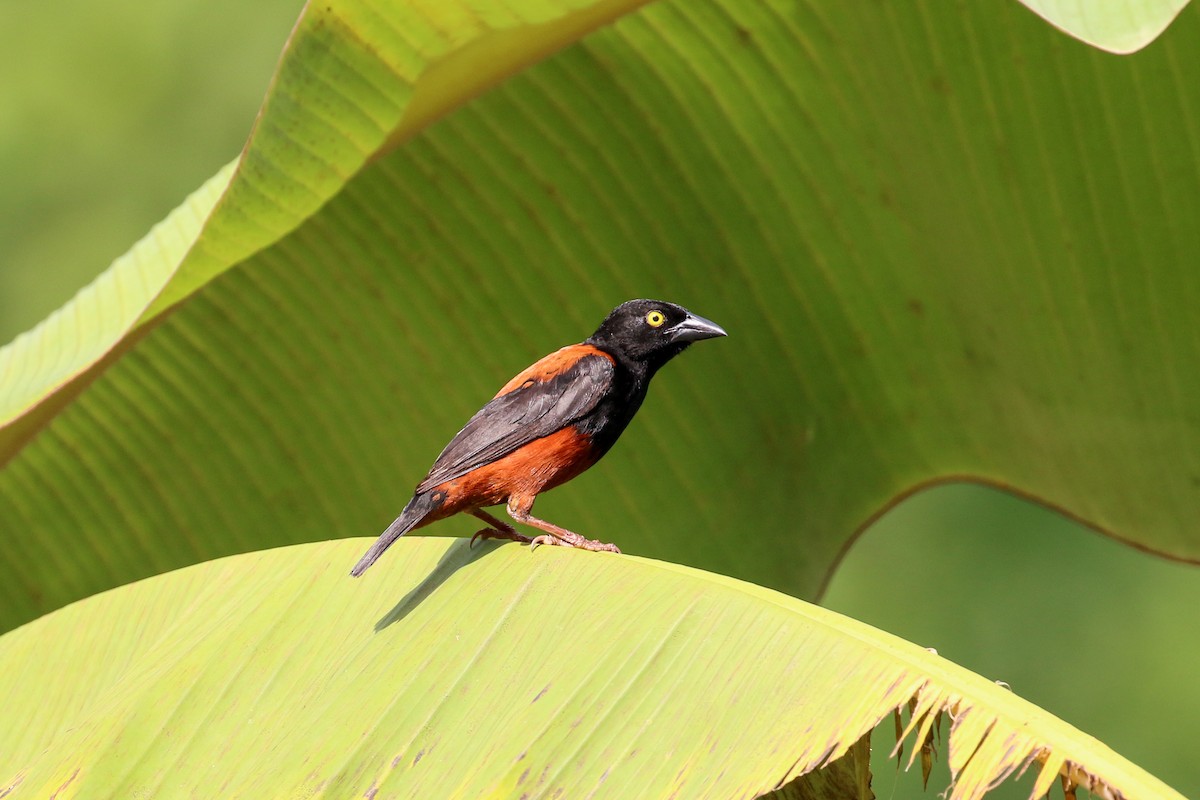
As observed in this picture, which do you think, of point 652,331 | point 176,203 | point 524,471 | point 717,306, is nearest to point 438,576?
point 524,471

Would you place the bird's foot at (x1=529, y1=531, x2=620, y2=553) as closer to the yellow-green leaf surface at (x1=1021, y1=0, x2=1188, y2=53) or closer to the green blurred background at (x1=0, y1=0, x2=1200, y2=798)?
the yellow-green leaf surface at (x1=1021, y1=0, x2=1188, y2=53)

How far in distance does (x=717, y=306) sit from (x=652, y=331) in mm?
683

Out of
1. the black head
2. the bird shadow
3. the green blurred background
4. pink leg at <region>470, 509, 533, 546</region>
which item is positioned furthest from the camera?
the green blurred background

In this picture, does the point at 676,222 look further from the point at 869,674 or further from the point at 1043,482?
the point at 869,674

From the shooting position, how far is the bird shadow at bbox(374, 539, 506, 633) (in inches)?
103

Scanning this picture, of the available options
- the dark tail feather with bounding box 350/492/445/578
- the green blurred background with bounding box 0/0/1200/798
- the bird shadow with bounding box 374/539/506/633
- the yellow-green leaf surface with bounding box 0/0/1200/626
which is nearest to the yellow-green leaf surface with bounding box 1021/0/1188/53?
the yellow-green leaf surface with bounding box 0/0/1200/626

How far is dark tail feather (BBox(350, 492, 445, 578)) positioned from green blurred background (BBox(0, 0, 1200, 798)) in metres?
8.27

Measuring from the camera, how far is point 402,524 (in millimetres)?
2967

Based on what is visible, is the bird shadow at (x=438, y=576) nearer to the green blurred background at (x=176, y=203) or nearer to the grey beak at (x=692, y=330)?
the grey beak at (x=692, y=330)

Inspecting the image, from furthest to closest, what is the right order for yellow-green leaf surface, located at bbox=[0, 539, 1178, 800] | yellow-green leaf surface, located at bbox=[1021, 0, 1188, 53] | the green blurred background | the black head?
the green blurred background → the black head → yellow-green leaf surface, located at bbox=[1021, 0, 1188, 53] → yellow-green leaf surface, located at bbox=[0, 539, 1178, 800]

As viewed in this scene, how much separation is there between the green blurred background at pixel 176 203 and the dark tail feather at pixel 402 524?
8.27m

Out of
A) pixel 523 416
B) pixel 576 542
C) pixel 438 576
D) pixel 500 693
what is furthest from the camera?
pixel 523 416

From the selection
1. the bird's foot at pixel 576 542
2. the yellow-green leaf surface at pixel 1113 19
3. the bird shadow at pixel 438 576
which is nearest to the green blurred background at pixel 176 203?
the bird's foot at pixel 576 542

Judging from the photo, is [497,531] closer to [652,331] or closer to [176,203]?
[652,331]
